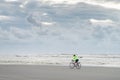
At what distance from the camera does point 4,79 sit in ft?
105

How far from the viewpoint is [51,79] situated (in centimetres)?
Result: 3259

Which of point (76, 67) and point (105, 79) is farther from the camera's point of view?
point (76, 67)

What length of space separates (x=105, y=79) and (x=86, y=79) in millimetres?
1858

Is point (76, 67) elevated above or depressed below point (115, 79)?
above

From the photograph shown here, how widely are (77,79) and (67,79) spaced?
0.93 metres

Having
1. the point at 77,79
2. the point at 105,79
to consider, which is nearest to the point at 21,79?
the point at 77,79

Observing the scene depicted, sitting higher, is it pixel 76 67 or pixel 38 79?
pixel 76 67

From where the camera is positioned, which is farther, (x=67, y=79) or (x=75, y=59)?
(x=75, y=59)

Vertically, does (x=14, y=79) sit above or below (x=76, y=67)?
below

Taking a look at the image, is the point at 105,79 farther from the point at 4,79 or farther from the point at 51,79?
the point at 4,79

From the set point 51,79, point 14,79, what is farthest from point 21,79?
point 51,79

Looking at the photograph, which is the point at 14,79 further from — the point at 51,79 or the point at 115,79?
the point at 115,79

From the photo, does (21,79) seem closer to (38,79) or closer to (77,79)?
(38,79)

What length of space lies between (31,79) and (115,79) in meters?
7.76
